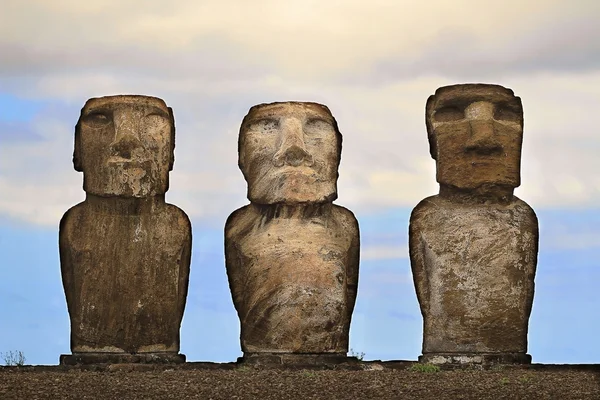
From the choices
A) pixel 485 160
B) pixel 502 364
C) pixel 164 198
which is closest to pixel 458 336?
pixel 502 364

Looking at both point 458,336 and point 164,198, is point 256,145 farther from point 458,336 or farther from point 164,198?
point 458,336

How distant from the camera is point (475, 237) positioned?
2219 cm

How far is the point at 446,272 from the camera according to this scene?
22141 mm

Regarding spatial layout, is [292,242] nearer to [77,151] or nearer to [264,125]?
[264,125]

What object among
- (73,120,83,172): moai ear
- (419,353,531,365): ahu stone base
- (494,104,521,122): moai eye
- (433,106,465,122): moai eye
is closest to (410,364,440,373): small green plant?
(419,353,531,365): ahu stone base

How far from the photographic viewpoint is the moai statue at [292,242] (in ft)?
70.9

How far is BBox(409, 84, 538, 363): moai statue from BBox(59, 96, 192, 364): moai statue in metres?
2.95

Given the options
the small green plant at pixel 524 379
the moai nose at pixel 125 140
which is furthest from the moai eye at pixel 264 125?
the small green plant at pixel 524 379

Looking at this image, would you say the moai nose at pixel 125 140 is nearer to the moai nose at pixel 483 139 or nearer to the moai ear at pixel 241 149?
the moai ear at pixel 241 149

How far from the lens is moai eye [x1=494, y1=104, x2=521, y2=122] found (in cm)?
2247

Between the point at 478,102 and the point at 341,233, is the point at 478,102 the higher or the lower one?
the higher one

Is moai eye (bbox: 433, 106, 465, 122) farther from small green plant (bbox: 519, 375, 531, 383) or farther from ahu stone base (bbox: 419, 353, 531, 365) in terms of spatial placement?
small green plant (bbox: 519, 375, 531, 383)

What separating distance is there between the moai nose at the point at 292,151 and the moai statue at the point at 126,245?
136 centimetres

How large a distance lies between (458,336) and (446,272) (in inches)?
30.1
